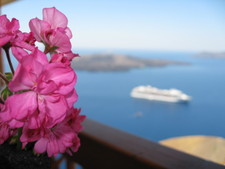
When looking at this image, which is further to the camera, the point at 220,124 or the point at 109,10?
the point at 109,10

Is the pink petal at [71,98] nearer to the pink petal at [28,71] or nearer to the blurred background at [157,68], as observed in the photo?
the pink petal at [28,71]

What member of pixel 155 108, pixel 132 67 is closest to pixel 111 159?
pixel 155 108

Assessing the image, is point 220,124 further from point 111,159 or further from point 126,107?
point 111,159

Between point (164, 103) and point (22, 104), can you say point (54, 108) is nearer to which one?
point (22, 104)

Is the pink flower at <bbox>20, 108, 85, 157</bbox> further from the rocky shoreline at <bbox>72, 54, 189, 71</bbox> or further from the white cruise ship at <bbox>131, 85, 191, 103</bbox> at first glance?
the rocky shoreline at <bbox>72, 54, 189, 71</bbox>

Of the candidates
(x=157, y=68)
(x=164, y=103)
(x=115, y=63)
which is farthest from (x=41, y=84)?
(x=157, y=68)

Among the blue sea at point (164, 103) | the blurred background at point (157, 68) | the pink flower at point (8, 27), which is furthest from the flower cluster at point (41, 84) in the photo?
the blue sea at point (164, 103)
